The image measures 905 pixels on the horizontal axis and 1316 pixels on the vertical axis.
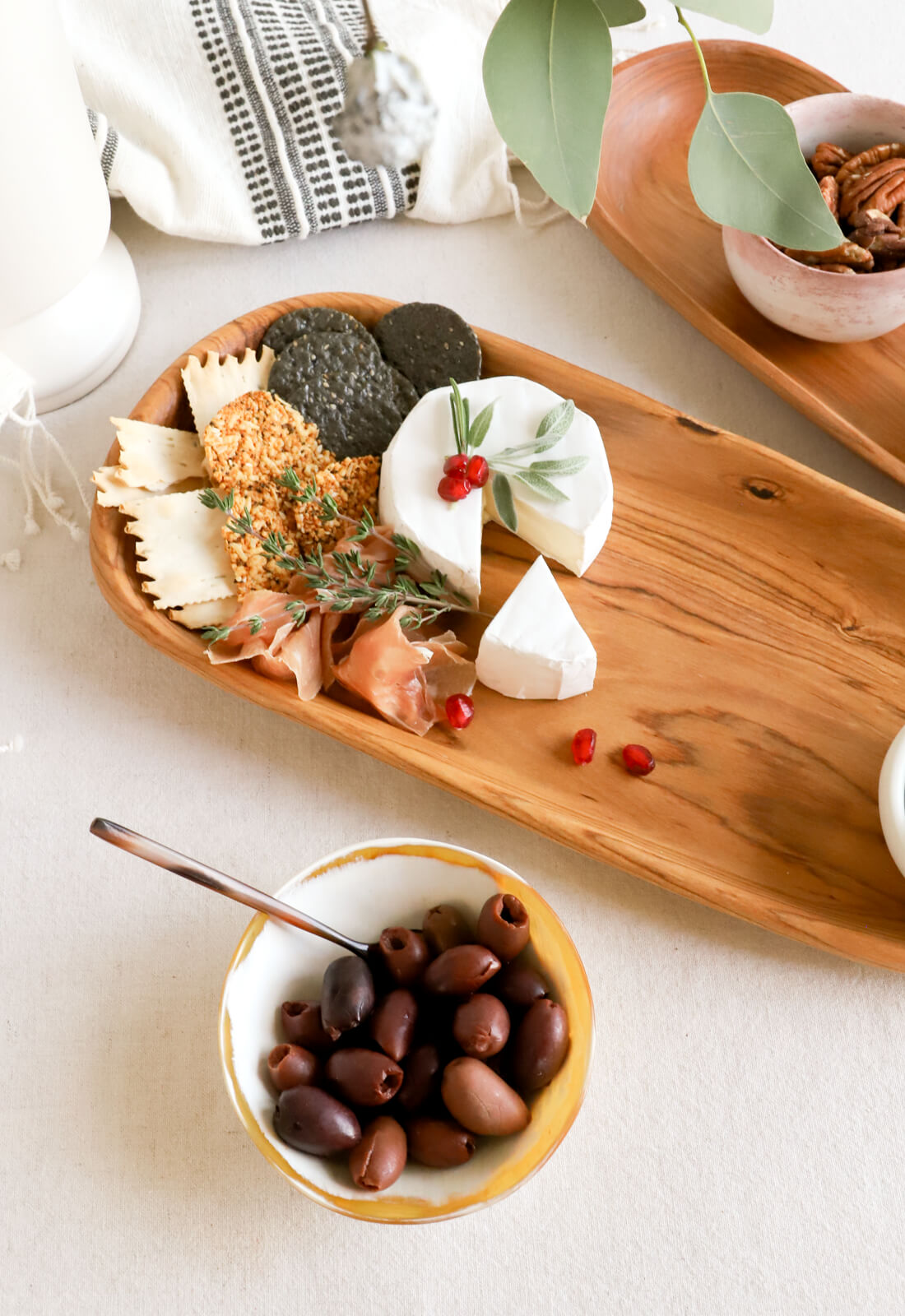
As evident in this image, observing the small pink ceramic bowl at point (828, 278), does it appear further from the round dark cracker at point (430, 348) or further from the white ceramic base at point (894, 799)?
the white ceramic base at point (894, 799)

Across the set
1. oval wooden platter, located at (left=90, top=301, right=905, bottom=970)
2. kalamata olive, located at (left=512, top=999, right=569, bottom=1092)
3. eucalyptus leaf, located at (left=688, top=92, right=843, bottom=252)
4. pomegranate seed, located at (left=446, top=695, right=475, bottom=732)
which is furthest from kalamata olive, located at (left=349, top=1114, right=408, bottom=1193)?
eucalyptus leaf, located at (left=688, top=92, right=843, bottom=252)

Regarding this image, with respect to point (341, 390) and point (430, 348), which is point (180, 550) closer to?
point (341, 390)

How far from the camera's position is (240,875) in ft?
3.99

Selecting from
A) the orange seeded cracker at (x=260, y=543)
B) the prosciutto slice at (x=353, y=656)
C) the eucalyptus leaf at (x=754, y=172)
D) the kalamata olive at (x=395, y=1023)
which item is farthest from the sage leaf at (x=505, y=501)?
the kalamata olive at (x=395, y=1023)

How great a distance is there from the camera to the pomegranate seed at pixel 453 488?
1.22m

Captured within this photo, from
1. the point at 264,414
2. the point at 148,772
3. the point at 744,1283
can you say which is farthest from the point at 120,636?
the point at 744,1283

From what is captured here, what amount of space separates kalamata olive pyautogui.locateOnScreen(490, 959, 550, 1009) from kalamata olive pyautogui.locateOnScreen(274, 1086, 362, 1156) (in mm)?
176

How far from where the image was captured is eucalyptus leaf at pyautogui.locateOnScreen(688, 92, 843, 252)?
2.57 ft

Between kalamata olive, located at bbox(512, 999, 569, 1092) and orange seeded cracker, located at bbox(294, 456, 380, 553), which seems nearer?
kalamata olive, located at bbox(512, 999, 569, 1092)

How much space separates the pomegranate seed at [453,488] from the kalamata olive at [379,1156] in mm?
685

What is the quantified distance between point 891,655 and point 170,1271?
42.6 inches

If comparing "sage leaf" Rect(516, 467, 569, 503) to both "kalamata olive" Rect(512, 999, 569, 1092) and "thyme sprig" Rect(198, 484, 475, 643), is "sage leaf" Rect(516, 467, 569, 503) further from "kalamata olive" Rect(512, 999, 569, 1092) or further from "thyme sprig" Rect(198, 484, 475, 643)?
"kalamata olive" Rect(512, 999, 569, 1092)

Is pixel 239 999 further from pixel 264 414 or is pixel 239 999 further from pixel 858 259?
pixel 858 259

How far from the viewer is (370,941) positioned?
1.05m
